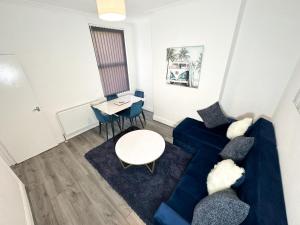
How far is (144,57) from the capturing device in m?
4.04

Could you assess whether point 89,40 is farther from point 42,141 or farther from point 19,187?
point 19,187

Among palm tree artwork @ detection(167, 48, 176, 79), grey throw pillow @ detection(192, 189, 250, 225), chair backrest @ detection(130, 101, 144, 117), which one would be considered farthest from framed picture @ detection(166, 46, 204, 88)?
grey throw pillow @ detection(192, 189, 250, 225)

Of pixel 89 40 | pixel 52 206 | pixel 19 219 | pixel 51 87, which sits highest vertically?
pixel 89 40

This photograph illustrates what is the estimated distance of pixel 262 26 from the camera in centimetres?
209

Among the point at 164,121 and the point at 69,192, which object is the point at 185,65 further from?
the point at 69,192

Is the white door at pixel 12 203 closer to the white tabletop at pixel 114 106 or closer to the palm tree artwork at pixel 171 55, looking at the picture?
the white tabletop at pixel 114 106

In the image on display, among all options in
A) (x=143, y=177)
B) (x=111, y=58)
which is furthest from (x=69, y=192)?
(x=111, y=58)

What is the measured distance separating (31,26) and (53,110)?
5.17 feet

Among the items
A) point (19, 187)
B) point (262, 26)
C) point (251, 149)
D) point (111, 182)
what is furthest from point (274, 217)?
point (19, 187)

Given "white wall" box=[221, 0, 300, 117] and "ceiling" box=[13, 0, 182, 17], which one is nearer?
"white wall" box=[221, 0, 300, 117]

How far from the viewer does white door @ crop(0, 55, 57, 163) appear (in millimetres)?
2158

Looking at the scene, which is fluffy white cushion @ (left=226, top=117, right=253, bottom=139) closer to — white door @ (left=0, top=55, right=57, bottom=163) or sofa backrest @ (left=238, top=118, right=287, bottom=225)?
sofa backrest @ (left=238, top=118, right=287, bottom=225)

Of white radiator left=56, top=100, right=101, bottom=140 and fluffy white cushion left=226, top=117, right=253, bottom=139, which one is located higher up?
fluffy white cushion left=226, top=117, right=253, bottom=139

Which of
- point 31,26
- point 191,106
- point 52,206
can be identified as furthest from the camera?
point 191,106
